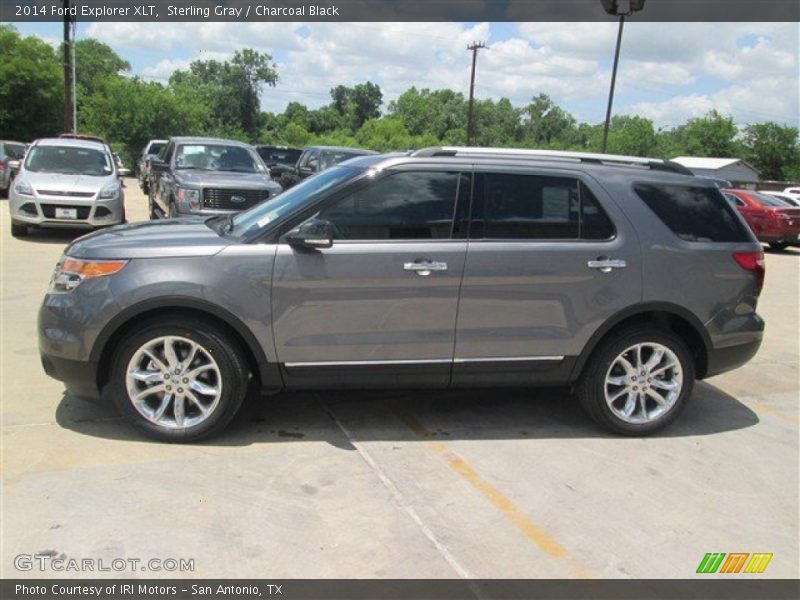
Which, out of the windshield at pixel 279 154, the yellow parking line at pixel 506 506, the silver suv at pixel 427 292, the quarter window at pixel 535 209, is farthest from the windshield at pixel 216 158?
the windshield at pixel 279 154

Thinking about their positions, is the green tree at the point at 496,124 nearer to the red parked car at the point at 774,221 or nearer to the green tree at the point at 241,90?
the green tree at the point at 241,90

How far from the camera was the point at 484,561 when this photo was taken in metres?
3.27

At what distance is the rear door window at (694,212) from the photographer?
4836 mm

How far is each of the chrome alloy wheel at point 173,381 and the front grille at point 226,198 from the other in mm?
6480

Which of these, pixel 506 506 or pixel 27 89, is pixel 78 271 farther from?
pixel 27 89

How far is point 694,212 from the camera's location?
4910 millimetres

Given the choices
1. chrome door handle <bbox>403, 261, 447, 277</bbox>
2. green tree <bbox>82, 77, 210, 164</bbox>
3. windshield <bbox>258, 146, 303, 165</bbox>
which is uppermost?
green tree <bbox>82, 77, 210, 164</bbox>

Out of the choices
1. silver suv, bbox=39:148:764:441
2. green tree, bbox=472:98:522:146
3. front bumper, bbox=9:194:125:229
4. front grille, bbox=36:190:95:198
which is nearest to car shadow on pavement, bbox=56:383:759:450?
silver suv, bbox=39:148:764:441

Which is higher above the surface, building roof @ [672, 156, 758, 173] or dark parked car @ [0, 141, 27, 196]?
building roof @ [672, 156, 758, 173]

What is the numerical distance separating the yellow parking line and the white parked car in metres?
8.99

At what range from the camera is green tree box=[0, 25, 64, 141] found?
40.9 metres

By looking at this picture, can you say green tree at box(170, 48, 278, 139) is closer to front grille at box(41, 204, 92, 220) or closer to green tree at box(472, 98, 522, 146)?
green tree at box(472, 98, 522, 146)
